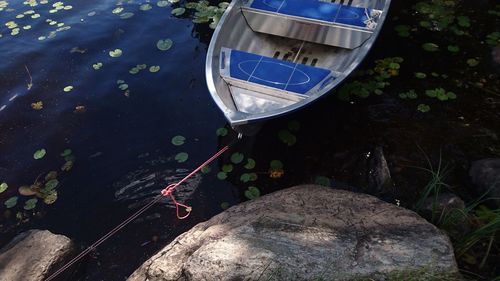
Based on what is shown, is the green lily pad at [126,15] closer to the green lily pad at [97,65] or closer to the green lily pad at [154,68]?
the green lily pad at [97,65]

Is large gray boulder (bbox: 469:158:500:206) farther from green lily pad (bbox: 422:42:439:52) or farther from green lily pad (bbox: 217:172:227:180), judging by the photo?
green lily pad (bbox: 217:172:227:180)

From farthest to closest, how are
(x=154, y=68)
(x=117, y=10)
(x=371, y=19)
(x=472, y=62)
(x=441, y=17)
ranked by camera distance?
(x=117, y=10) < (x=441, y=17) < (x=154, y=68) < (x=472, y=62) < (x=371, y=19)

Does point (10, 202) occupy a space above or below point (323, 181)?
below

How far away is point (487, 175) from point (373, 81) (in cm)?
237

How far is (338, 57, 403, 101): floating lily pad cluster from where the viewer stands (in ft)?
19.8

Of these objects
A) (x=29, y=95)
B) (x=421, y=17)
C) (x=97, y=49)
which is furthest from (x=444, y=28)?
(x=29, y=95)

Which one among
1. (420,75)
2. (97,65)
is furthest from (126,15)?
(420,75)

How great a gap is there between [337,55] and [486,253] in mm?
Answer: 3652

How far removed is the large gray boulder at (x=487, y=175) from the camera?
165 inches

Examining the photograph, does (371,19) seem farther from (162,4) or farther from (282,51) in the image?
(162,4)

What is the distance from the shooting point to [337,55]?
6.01m

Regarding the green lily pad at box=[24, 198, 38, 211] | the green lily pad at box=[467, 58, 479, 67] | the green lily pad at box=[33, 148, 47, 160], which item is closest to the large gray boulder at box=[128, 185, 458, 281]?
the green lily pad at box=[24, 198, 38, 211]

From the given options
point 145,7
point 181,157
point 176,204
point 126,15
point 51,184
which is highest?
point 145,7

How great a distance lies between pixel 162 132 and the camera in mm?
5801
